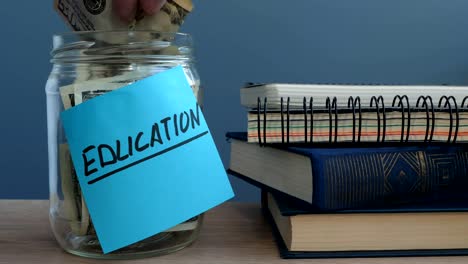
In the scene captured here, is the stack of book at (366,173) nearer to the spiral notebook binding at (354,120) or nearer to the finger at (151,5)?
the spiral notebook binding at (354,120)

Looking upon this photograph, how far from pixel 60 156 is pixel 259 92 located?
0.18 metres

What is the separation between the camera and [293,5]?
3.49 ft

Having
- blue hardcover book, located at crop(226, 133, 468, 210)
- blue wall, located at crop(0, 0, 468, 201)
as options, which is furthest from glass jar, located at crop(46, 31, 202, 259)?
blue wall, located at crop(0, 0, 468, 201)

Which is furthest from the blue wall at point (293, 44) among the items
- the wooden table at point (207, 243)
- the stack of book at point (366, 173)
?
the stack of book at point (366, 173)

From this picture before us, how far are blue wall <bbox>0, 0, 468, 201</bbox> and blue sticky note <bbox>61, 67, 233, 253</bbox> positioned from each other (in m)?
0.67

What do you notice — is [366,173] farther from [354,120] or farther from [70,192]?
[70,192]

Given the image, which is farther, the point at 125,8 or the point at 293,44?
the point at 293,44

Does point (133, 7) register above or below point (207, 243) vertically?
above

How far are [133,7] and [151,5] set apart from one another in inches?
0.6

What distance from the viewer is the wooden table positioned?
432 mm

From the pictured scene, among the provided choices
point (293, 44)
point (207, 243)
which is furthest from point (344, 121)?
point (293, 44)

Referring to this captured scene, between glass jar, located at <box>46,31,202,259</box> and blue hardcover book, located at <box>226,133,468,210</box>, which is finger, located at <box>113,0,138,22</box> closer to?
glass jar, located at <box>46,31,202,259</box>

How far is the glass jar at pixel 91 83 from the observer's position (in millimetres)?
419

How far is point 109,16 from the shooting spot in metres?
0.42
